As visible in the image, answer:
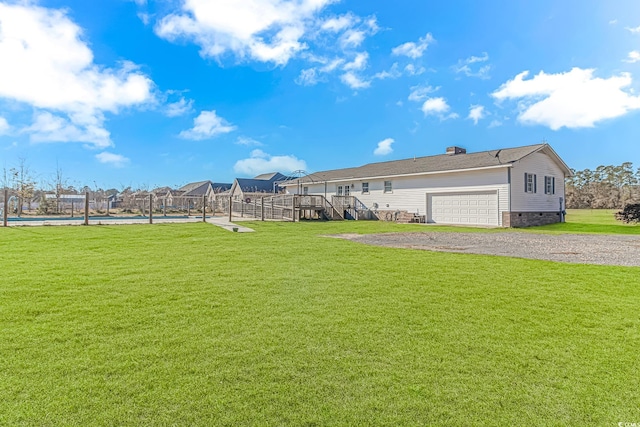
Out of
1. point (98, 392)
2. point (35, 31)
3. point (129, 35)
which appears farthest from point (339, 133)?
point (98, 392)

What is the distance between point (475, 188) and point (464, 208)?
4.30ft

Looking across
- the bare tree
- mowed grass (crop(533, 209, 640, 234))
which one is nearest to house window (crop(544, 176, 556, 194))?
mowed grass (crop(533, 209, 640, 234))

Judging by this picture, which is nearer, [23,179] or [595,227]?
[595,227]

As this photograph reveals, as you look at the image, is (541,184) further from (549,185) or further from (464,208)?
(464,208)

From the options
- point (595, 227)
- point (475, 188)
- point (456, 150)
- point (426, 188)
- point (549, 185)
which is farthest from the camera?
point (456, 150)

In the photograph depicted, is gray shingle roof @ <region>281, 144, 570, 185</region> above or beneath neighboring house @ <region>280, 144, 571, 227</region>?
above

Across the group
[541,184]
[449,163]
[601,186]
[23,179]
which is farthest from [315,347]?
[601,186]

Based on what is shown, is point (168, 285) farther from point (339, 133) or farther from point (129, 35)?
point (339, 133)

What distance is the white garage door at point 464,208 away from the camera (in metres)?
17.9

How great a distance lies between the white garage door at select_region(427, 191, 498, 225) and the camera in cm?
1788

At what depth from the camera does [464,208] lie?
19.1m

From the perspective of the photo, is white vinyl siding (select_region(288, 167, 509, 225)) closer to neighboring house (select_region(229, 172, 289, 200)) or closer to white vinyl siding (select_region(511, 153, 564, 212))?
white vinyl siding (select_region(511, 153, 564, 212))

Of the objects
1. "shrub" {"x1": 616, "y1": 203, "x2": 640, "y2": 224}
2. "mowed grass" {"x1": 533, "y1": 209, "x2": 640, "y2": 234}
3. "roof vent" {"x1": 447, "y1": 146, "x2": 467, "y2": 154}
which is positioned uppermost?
"roof vent" {"x1": 447, "y1": 146, "x2": 467, "y2": 154}

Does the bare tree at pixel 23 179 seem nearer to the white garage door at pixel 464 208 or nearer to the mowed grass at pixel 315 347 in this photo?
the mowed grass at pixel 315 347
